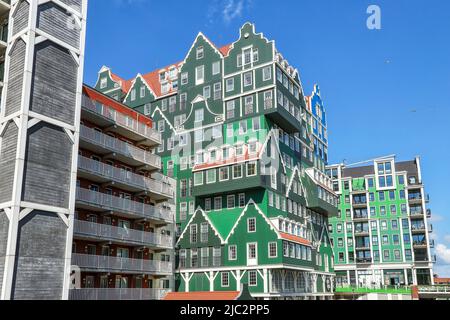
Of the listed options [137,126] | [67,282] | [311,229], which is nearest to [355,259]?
[311,229]

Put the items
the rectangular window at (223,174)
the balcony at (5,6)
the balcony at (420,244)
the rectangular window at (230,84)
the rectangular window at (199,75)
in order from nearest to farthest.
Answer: the balcony at (5,6) < the rectangular window at (223,174) < the rectangular window at (230,84) < the rectangular window at (199,75) < the balcony at (420,244)

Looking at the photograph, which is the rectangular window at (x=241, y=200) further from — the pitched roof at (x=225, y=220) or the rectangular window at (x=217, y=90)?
the rectangular window at (x=217, y=90)

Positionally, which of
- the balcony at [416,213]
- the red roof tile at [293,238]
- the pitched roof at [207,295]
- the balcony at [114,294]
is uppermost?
the balcony at [416,213]

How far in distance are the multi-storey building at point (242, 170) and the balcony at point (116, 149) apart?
12983 mm

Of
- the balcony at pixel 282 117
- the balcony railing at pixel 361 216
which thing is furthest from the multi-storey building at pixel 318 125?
the balcony railing at pixel 361 216

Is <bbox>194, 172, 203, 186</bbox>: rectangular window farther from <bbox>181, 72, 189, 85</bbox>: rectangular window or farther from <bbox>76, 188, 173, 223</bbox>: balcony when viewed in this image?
<bbox>181, 72, 189, 85</bbox>: rectangular window

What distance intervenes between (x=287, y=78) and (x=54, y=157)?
139 feet

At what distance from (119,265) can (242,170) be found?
21.8 metres

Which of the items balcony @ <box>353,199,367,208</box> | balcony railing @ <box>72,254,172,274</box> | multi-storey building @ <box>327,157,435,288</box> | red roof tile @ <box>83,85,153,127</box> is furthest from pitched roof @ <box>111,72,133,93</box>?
balcony @ <box>353,199,367,208</box>

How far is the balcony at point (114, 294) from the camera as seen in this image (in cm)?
3925

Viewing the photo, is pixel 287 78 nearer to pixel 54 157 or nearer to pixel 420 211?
pixel 54 157

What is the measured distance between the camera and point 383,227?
109250 mm

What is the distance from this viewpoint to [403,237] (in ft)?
349

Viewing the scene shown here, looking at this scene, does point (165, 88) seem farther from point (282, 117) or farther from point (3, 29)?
point (3, 29)
